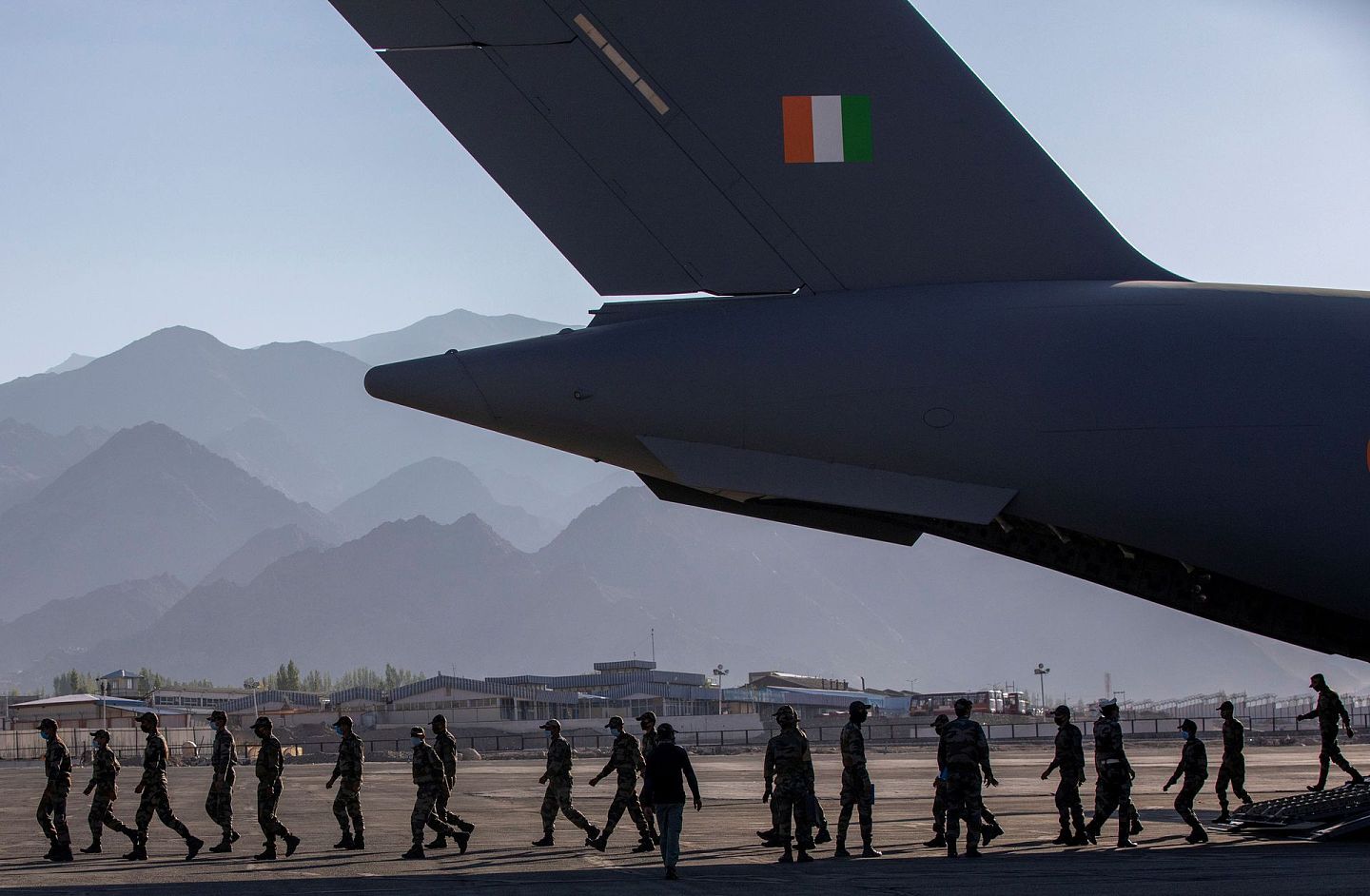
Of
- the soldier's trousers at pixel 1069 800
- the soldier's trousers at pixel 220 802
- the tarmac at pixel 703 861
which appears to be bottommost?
the tarmac at pixel 703 861

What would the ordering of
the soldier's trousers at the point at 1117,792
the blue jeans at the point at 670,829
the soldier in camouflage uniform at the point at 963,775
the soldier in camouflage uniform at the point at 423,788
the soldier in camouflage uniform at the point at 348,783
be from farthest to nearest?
the soldier in camouflage uniform at the point at 348,783, the soldier in camouflage uniform at the point at 423,788, the soldier's trousers at the point at 1117,792, the soldier in camouflage uniform at the point at 963,775, the blue jeans at the point at 670,829

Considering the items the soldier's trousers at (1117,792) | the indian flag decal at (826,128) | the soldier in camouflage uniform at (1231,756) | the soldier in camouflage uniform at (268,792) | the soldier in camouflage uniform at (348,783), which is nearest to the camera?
the indian flag decal at (826,128)

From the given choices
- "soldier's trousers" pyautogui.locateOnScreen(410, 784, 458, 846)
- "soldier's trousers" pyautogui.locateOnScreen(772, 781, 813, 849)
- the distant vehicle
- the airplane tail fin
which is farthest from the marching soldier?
the airplane tail fin

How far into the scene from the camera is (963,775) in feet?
42.4

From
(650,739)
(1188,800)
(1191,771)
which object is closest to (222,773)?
(650,739)

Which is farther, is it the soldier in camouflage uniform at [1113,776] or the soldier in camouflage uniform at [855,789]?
the soldier in camouflage uniform at [1113,776]

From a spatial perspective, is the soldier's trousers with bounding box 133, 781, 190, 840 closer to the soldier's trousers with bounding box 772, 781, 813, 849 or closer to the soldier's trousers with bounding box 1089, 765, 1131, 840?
the soldier's trousers with bounding box 772, 781, 813, 849

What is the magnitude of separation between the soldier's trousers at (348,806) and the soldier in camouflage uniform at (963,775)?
559cm

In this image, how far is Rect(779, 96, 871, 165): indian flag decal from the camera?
12102 millimetres

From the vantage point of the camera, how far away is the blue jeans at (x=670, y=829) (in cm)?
1158

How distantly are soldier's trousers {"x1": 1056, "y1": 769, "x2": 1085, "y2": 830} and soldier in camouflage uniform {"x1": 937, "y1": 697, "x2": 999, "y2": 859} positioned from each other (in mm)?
1308

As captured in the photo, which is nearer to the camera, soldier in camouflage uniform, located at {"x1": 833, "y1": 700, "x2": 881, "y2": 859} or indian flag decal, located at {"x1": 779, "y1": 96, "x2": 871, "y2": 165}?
indian flag decal, located at {"x1": 779, "y1": 96, "x2": 871, "y2": 165}

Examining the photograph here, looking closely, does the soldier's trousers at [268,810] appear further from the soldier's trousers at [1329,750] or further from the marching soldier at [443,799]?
the soldier's trousers at [1329,750]

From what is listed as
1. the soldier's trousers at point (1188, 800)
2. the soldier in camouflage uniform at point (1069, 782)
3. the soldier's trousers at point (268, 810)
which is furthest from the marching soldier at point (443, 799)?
the soldier's trousers at point (1188, 800)
